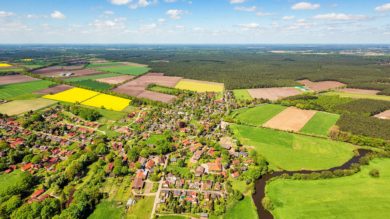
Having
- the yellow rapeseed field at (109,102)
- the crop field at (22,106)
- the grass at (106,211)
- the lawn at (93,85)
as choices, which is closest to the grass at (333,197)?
the grass at (106,211)

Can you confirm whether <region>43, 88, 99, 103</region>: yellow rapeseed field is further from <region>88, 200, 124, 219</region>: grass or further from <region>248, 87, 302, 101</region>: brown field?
<region>248, 87, 302, 101</region>: brown field

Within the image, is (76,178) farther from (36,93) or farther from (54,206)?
(36,93)

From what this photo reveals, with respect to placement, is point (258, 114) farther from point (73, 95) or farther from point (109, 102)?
point (73, 95)

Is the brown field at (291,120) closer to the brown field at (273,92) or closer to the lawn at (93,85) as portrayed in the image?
the brown field at (273,92)

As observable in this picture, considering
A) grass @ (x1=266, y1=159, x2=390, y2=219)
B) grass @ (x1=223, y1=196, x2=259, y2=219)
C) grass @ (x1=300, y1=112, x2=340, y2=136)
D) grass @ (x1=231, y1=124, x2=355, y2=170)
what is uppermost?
grass @ (x1=300, y1=112, x2=340, y2=136)

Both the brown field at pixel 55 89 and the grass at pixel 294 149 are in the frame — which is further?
the brown field at pixel 55 89

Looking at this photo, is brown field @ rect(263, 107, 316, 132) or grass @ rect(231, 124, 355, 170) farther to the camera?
brown field @ rect(263, 107, 316, 132)

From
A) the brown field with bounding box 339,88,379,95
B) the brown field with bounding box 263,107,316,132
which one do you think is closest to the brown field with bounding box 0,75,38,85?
the brown field with bounding box 263,107,316,132
